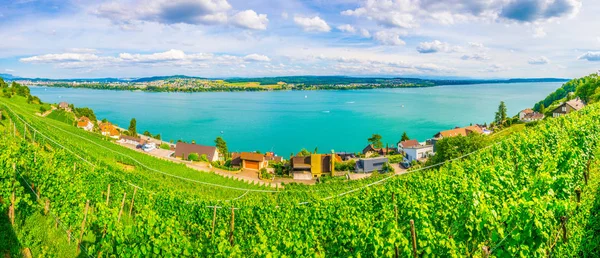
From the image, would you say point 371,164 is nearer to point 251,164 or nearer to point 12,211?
point 251,164

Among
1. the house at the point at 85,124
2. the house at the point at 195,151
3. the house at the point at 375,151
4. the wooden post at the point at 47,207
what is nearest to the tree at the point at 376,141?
the house at the point at 375,151

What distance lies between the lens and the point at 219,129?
3145 inches

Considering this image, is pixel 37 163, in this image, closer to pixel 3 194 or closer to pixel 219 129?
pixel 3 194

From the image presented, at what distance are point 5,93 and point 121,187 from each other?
48.7 metres

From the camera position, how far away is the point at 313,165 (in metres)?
42.5

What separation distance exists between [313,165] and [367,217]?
1395 inches

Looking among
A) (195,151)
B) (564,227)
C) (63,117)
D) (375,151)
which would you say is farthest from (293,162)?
(564,227)

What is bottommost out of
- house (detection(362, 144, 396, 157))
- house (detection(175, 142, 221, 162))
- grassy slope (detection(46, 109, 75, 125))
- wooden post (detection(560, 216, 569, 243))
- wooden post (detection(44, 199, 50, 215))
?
house (detection(362, 144, 396, 157))

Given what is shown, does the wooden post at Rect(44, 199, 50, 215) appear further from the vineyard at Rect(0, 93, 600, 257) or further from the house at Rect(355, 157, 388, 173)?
the house at Rect(355, 157, 388, 173)

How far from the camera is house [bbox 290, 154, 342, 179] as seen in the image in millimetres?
41719

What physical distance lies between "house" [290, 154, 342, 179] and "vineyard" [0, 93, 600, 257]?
29514 mm

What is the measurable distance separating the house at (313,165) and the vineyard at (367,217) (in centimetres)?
2951

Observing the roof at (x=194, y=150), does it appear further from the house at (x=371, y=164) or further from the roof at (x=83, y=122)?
the house at (x=371, y=164)

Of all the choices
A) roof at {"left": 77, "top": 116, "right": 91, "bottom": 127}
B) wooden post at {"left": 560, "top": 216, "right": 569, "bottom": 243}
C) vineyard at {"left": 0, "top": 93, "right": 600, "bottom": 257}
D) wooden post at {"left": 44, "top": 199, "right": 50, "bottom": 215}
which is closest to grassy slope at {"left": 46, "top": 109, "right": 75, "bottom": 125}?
roof at {"left": 77, "top": 116, "right": 91, "bottom": 127}
